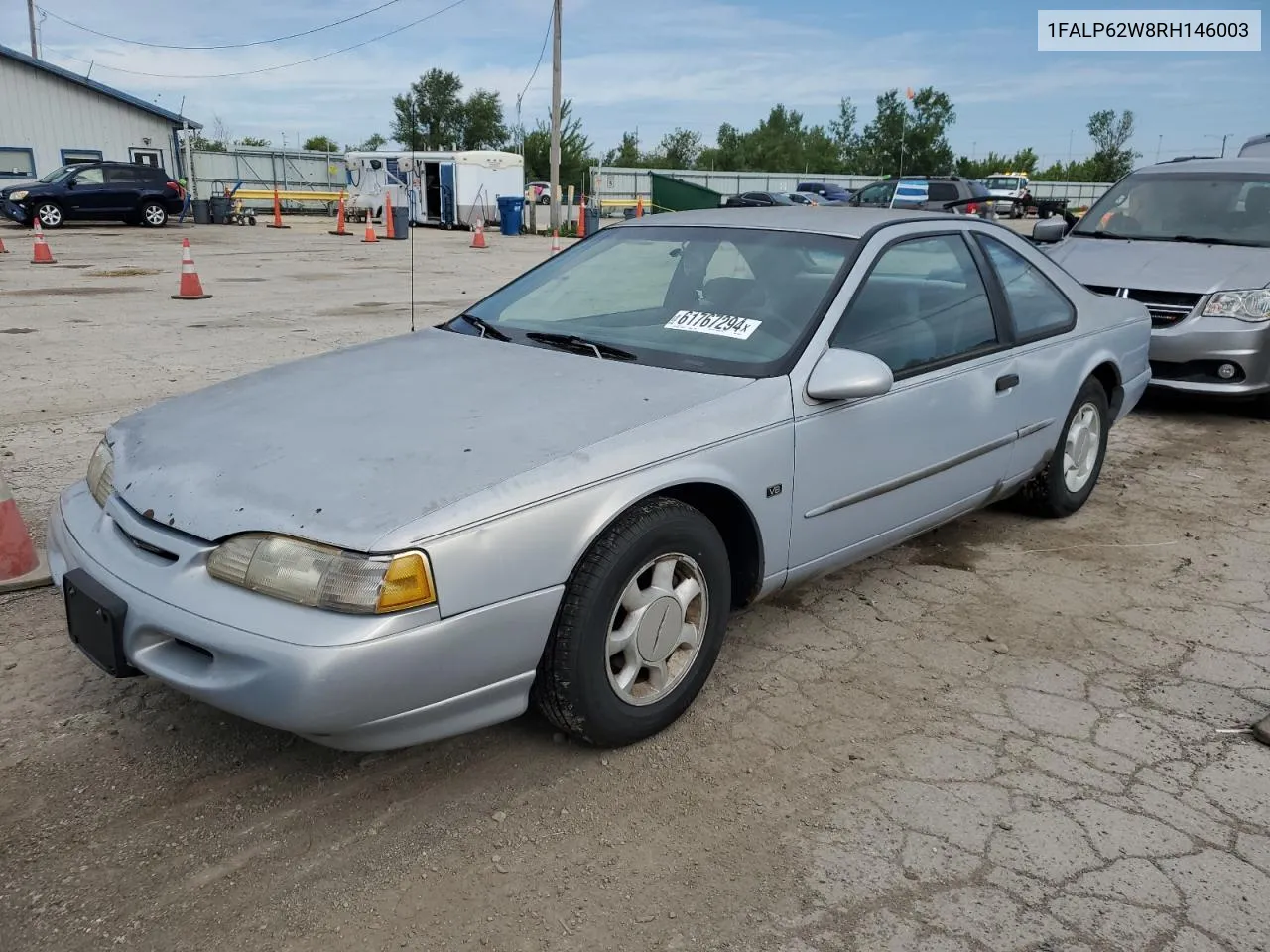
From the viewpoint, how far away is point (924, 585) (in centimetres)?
413

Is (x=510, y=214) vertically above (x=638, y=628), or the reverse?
(x=510, y=214)

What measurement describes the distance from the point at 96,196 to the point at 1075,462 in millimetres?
26695

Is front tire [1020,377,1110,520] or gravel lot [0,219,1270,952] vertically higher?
front tire [1020,377,1110,520]

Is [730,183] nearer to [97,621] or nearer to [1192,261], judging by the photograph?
[1192,261]

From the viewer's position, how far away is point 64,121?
30703mm

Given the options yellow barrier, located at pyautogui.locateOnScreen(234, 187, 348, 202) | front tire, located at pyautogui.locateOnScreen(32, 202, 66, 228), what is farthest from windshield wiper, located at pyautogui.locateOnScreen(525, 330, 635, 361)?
yellow barrier, located at pyautogui.locateOnScreen(234, 187, 348, 202)

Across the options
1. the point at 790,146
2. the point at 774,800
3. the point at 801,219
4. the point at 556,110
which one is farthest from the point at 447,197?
the point at 790,146

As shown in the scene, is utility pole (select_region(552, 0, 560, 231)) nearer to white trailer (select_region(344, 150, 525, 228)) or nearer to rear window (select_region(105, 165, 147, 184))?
white trailer (select_region(344, 150, 525, 228))

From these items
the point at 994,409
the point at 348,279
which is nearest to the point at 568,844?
the point at 994,409

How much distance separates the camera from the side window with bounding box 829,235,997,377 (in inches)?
137

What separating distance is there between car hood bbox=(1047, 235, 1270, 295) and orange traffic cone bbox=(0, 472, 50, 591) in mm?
6118

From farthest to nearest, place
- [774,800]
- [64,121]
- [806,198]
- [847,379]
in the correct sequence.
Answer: [806,198] < [64,121] < [847,379] < [774,800]

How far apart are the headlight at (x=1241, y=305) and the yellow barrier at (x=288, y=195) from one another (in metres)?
33.0

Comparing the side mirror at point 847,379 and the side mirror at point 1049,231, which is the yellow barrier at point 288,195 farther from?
the side mirror at point 847,379
